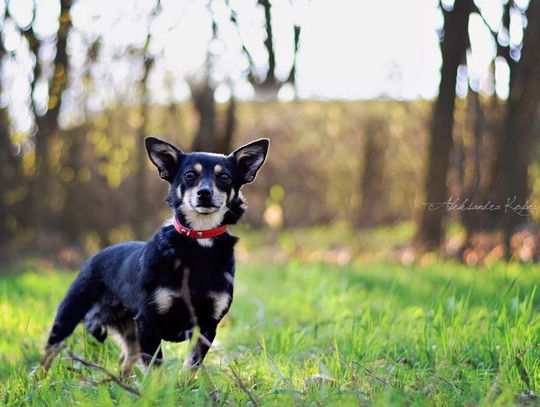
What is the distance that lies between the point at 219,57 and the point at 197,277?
226 inches

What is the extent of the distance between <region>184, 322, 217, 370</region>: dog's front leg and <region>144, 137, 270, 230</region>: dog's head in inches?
23.3

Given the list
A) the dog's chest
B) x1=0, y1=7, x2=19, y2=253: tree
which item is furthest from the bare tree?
the dog's chest

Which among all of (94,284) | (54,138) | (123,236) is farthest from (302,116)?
(94,284)

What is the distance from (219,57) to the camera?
9258 millimetres

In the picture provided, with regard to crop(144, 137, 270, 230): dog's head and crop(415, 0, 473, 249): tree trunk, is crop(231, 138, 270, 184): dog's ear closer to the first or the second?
crop(144, 137, 270, 230): dog's head

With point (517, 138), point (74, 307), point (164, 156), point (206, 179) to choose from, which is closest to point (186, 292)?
point (206, 179)

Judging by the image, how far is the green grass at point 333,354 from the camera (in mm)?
3408

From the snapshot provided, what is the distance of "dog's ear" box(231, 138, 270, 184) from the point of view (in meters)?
4.54

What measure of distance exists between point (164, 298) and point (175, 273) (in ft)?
0.49

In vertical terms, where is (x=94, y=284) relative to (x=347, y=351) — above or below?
above

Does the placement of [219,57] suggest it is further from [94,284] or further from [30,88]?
[94,284]

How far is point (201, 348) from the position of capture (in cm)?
396

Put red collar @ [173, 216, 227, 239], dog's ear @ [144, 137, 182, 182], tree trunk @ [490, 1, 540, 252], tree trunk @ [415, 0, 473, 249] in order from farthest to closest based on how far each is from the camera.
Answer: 1. tree trunk @ [415, 0, 473, 249]
2. tree trunk @ [490, 1, 540, 252]
3. dog's ear @ [144, 137, 182, 182]
4. red collar @ [173, 216, 227, 239]

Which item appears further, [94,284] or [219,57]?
[219,57]
